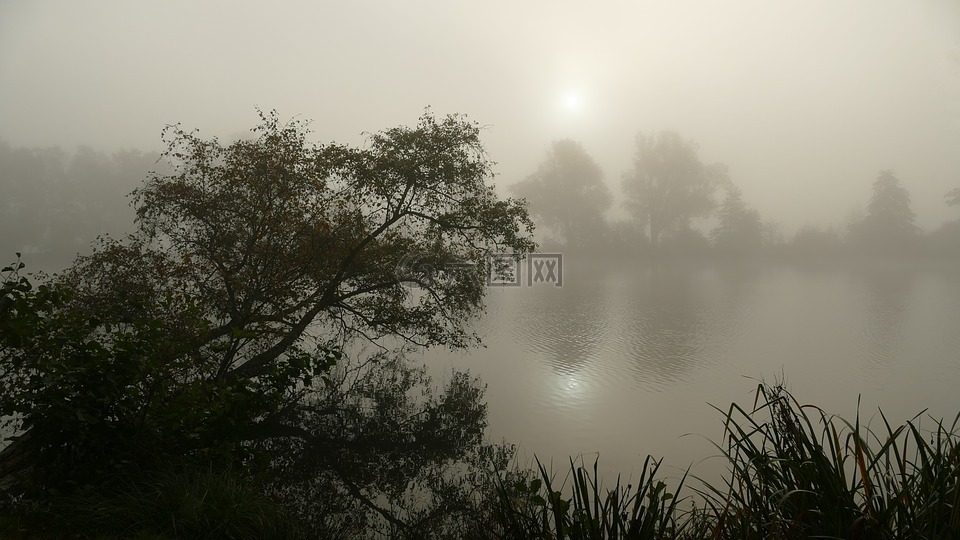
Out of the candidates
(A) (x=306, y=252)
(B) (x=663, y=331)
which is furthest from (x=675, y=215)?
(A) (x=306, y=252)

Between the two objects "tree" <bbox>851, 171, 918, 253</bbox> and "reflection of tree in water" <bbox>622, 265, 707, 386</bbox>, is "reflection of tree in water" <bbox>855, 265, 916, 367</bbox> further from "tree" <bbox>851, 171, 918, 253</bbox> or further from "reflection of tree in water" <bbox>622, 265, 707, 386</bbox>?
"tree" <bbox>851, 171, 918, 253</bbox>

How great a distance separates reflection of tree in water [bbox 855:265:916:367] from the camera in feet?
60.0

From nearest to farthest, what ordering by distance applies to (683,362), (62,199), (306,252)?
(306,252) < (683,362) < (62,199)

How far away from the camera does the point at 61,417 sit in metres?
4.63

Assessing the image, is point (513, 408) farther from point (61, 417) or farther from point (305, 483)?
point (61, 417)

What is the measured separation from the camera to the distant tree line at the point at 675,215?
62969 millimetres

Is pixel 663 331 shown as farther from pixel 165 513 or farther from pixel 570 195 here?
pixel 570 195

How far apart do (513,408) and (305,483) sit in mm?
5794

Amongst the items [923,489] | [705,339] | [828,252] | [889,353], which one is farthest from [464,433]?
[828,252]

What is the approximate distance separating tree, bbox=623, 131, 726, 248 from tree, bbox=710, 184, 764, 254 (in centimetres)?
250

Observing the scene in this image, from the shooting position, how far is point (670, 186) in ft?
213

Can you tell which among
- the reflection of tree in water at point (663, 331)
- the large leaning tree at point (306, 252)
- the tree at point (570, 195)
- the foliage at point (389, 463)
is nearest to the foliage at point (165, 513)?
the foliage at point (389, 463)

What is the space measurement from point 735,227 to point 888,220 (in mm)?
17346

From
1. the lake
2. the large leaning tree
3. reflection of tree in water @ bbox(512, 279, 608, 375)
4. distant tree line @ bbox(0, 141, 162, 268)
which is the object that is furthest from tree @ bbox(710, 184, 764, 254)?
distant tree line @ bbox(0, 141, 162, 268)
